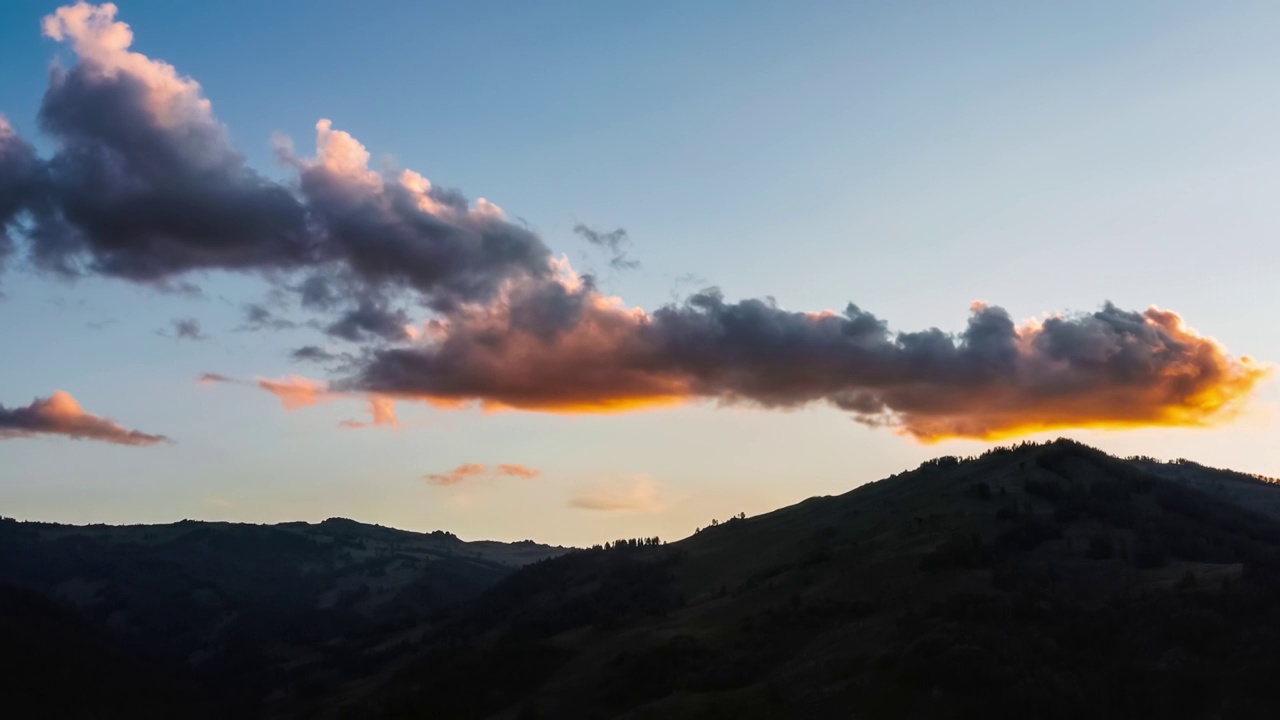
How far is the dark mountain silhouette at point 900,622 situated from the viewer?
4881cm

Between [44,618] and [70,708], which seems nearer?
[70,708]

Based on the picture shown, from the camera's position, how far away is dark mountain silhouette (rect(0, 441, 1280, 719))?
4881cm

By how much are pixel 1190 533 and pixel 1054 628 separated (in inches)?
1114

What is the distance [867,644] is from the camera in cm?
5741

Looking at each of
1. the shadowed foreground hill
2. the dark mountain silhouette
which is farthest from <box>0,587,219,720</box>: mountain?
the shadowed foreground hill

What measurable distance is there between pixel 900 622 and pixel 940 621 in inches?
101

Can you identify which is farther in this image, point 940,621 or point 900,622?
point 900,622

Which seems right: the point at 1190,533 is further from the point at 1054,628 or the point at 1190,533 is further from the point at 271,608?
the point at 271,608

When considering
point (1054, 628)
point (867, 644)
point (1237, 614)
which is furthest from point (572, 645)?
point (1237, 614)

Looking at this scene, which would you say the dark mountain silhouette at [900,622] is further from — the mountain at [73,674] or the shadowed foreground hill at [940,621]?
the mountain at [73,674]

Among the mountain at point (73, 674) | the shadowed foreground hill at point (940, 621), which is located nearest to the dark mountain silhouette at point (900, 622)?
the shadowed foreground hill at point (940, 621)

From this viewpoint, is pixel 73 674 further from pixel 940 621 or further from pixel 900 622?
pixel 940 621

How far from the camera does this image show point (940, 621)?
5691 centimetres

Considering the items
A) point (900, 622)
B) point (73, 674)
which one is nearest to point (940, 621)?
point (900, 622)
